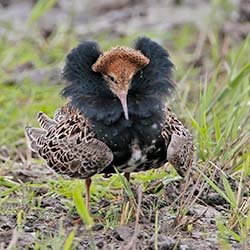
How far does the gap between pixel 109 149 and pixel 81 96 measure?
38 centimetres

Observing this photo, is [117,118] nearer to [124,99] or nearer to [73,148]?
[124,99]

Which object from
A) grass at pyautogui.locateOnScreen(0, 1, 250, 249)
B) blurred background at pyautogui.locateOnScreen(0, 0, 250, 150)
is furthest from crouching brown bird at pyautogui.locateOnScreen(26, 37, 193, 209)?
blurred background at pyautogui.locateOnScreen(0, 0, 250, 150)

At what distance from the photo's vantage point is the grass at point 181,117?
5.25 meters

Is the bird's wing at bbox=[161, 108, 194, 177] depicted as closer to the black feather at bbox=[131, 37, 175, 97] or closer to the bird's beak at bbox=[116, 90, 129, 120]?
the black feather at bbox=[131, 37, 175, 97]

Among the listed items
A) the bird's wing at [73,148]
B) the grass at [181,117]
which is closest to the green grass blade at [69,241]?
the grass at [181,117]

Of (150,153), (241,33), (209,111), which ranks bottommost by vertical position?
(241,33)

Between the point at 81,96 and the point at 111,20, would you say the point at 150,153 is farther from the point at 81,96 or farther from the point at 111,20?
the point at 111,20

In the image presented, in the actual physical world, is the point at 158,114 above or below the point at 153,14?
above

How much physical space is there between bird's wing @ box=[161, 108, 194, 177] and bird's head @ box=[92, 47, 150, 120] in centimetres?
26

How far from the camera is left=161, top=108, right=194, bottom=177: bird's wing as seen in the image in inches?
208

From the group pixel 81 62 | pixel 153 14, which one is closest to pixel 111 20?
pixel 153 14

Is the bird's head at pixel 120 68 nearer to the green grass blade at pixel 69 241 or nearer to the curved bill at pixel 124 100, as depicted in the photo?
the curved bill at pixel 124 100

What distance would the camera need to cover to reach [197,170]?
5609 mm

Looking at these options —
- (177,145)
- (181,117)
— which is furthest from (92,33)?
(177,145)
